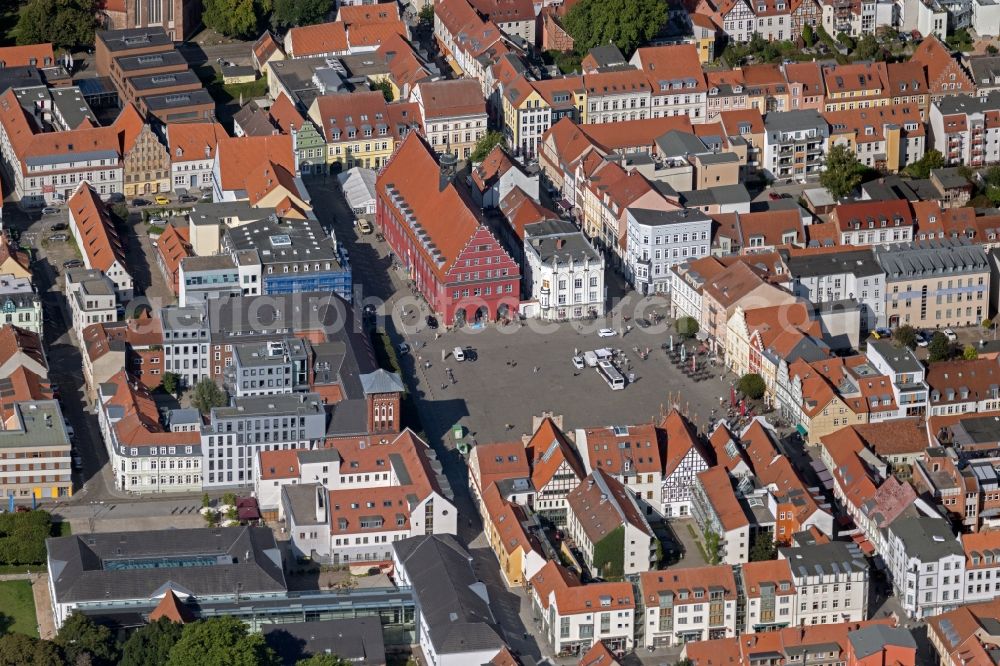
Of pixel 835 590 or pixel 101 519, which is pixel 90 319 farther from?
pixel 835 590

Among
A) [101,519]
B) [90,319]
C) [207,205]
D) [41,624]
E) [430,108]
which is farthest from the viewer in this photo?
[430,108]

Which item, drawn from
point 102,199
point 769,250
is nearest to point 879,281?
point 769,250

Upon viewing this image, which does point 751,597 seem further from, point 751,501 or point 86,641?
point 86,641

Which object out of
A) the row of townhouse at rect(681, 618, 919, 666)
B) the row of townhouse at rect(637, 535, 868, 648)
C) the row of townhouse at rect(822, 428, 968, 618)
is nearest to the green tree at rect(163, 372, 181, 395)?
the row of townhouse at rect(637, 535, 868, 648)

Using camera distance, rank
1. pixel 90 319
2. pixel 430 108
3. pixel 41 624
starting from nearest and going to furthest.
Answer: pixel 41 624
pixel 90 319
pixel 430 108

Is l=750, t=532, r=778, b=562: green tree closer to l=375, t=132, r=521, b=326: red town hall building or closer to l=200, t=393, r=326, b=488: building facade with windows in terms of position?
l=200, t=393, r=326, b=488: building facade with windows
